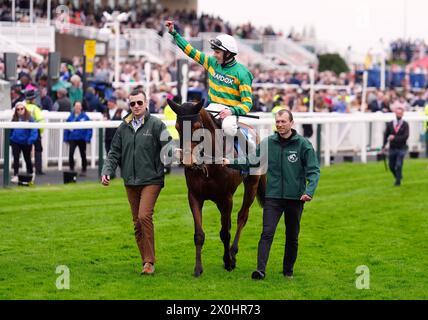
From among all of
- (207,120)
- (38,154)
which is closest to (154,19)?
(38,154)

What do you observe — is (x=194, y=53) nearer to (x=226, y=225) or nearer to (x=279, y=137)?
(x=279, y=137)

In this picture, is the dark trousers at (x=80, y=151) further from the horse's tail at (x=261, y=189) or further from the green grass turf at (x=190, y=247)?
the horse's tail at (x=261, y=189)

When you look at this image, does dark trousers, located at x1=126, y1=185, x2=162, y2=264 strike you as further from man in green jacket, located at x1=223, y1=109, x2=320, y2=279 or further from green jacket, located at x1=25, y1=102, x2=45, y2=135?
green jacket, located at x1=25, y1=102, x2=45, y2=135

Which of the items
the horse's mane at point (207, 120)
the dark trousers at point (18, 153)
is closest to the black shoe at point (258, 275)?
the horse's mane at point (207, 120)

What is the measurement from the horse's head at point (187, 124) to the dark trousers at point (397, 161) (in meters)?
8.96

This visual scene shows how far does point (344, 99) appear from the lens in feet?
94.0

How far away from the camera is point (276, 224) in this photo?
992 centimetres

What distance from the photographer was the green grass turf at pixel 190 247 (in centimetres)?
935

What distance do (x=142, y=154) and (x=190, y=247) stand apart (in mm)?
1978

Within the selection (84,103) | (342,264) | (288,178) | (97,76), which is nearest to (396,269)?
(342,264)

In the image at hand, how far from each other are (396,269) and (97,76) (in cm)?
1775

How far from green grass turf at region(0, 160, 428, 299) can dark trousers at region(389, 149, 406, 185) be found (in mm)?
389

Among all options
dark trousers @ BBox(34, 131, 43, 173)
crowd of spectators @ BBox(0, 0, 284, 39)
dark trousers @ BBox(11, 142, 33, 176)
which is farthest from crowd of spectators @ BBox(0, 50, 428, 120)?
crowd of spectators @ BBox(0, 0, 284, 39)

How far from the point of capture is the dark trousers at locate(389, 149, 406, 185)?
58.9ft
